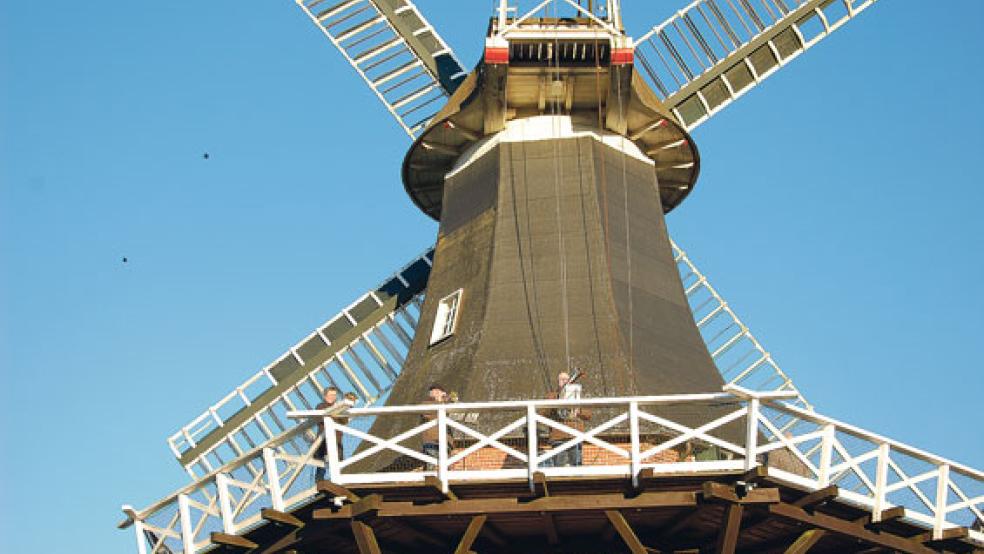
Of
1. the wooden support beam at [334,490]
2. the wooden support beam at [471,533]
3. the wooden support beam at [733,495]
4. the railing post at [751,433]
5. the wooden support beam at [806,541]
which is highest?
the wooden support beam at [334,490]

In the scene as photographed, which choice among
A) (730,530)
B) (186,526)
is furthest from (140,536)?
(730,530)

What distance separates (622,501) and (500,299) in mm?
4554

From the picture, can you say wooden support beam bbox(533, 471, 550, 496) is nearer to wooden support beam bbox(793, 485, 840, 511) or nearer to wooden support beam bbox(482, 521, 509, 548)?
wooden support beam bbox(482, 521, 509, 548)

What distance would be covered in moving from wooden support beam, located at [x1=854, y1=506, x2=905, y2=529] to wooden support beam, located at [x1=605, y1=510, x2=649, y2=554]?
2.21 m

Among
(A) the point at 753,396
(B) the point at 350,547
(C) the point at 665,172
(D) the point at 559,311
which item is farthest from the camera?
(C) the point at 665,172

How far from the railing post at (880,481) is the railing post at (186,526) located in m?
6.91

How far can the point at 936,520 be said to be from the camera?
14.3 meters

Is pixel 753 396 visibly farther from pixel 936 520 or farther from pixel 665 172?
pixel 665 172

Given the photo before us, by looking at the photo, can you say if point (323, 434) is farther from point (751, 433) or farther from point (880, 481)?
point (880, 481)

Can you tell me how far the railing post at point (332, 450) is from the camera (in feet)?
46.2

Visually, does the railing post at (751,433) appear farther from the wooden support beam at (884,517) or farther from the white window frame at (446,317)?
the white window frame at (446,317)

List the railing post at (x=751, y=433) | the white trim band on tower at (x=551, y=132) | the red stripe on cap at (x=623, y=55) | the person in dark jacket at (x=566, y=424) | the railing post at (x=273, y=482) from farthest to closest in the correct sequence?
the white trim band on tower at (x=551, y=132)
the red stripe on cap at (x=623, y=55)
the railing post at (x=273, y=482)
the person in dark jacket at (x=566, y=424)
the railing post at (x=751, y=433)

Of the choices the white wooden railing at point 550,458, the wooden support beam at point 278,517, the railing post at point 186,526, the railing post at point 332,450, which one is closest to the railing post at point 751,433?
the white wooden railing at point 550,458

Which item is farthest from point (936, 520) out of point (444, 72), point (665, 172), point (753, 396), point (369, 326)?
point (444, 72)
